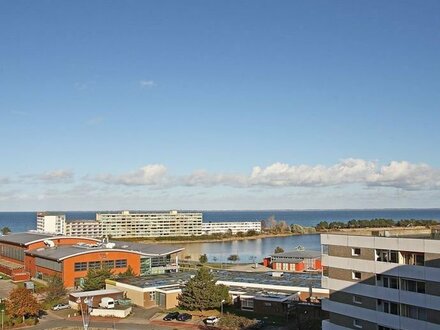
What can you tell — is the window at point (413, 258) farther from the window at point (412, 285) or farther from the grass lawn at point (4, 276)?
the grass lawn at point (4, 276)

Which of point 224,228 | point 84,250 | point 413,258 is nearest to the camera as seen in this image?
point 413,258

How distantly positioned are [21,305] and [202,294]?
14278 millimetres

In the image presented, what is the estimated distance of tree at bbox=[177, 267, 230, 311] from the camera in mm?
42344

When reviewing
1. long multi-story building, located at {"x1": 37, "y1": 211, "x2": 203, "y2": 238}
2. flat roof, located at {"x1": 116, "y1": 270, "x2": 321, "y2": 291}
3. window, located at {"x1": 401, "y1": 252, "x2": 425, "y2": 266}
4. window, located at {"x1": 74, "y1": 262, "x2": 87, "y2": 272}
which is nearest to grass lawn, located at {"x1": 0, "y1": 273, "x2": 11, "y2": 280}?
window, located at {"x1": 74, "y1": 262, "x2": 87, "y2": 272}

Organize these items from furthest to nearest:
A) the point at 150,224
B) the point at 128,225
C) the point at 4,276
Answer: the point at 150,224 < the point at 128,225 < the point at 4,276

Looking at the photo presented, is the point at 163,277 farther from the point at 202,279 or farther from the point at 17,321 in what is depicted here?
the point at 17,321

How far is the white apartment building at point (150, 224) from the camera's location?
162 metres

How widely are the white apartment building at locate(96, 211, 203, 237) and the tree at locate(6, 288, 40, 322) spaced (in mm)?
118867

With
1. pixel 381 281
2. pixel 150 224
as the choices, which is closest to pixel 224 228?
pixel 150 224

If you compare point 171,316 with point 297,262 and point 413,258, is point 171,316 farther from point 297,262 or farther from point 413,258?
point 297,262

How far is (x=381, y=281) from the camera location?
26.5 meters

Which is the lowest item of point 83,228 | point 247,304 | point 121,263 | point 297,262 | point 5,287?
point 5,287

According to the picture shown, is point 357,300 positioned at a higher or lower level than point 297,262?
higher

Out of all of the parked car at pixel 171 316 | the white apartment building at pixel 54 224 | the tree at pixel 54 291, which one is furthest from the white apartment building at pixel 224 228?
the parked car at pixel 171 316
